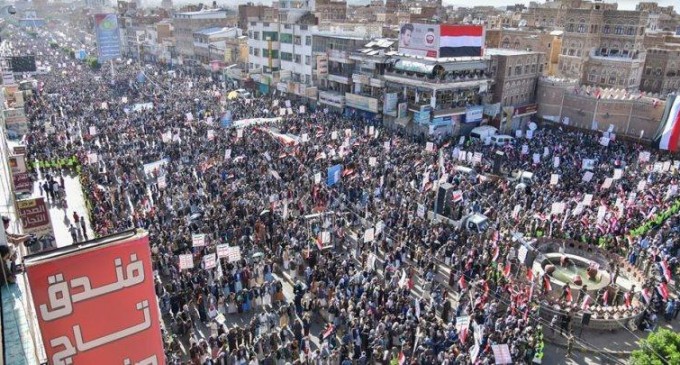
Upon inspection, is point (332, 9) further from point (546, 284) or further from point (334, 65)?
point (546, 284)

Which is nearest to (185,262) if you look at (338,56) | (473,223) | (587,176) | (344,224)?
(344,224)

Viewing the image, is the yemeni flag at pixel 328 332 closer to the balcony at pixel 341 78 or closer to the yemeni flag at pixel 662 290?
the yemeni flag at pixel 662 290

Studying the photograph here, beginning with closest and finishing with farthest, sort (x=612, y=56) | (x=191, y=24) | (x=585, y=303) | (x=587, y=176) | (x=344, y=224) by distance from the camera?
1. (x=585, y=303)
2. (x=344, y=224)
3. (x=587, y=176)
4. (x=612, y=56)
5. (x=191, y=24)

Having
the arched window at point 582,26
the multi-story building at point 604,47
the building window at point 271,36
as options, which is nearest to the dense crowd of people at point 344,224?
the multi-story building at point 604,47

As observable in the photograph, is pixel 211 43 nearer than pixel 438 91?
No

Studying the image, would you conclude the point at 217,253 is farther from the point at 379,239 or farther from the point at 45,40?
the point at 45,40

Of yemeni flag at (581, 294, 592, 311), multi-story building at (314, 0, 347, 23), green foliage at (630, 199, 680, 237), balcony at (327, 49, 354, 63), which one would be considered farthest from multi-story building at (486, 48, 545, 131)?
multi-story building at (314, 0, 347, 23)
